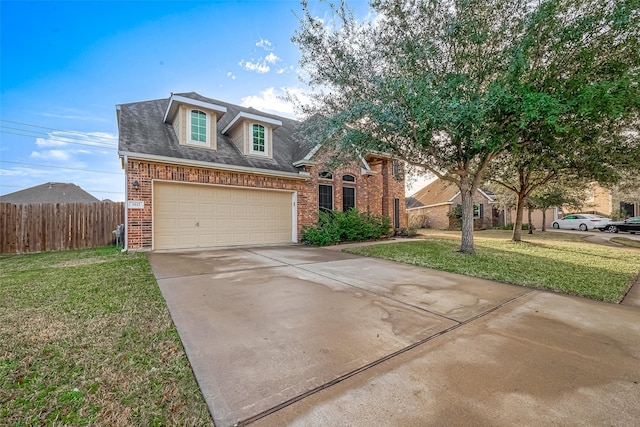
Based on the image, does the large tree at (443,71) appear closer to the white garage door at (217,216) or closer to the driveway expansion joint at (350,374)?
the white garage door at (217,216)

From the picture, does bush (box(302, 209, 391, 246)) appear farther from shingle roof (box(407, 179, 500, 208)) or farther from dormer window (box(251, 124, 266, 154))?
shingle roof (box(407, 179, 500, 208))

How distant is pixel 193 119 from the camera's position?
965 centimetres

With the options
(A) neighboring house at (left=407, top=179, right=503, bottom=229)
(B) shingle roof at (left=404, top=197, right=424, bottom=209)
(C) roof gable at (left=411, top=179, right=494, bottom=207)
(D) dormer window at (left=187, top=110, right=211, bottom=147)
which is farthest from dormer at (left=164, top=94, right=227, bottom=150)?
(B) shingle roof at (left=404, top=197, right=424, bottom=209)

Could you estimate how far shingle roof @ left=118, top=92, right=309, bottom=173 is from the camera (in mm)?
8625

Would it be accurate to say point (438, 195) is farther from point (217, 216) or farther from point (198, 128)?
point (198, 128)

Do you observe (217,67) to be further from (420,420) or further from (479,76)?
(420,420)

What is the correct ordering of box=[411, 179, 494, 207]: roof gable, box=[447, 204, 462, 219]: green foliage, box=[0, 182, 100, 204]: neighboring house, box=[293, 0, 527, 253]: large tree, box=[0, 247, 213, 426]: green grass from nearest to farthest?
box=[0, 247, 213, 426]: green grass
box=[293, 0, 527, 253]: large tree
box=[0, 182, 100, 204]: neighboring house
box=[447, 204, 462, 219]: green foliage
box=[411, 179, 494, 207]: roof gable

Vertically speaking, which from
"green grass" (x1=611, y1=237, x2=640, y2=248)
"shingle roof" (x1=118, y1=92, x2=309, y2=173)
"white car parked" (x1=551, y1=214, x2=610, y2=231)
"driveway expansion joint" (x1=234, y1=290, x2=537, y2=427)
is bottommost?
"green grass" (x1=611, y1=237, x2=640, y2=248)

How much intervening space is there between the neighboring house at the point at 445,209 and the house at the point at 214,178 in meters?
14.8

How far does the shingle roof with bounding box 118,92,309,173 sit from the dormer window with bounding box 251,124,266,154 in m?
0.40

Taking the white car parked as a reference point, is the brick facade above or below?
above

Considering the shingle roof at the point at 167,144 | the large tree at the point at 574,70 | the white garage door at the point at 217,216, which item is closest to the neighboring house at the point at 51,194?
the shingle roof at the point at 167,144

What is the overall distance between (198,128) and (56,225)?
577cm

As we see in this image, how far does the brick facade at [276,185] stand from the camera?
8.12m
